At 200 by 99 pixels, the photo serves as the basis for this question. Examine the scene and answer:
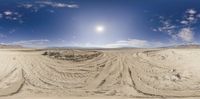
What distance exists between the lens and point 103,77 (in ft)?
52.3

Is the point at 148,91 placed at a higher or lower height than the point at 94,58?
lower

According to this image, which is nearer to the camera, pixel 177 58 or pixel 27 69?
pixel 27 69

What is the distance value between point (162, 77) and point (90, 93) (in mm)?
4182

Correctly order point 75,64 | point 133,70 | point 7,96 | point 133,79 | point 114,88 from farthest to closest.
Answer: point 75,64
point 133,70
point 133,79
point 114,88
point 7,96

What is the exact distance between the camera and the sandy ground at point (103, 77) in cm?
1336

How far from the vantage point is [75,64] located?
61.5 ft

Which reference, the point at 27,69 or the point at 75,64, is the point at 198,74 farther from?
the point at 27,69

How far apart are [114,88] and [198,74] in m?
4.72

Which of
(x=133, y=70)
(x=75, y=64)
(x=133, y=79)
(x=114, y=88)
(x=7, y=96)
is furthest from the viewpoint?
(x=75, y=64)

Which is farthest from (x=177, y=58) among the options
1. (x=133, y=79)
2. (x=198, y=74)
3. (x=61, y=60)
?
(x=61, y=60)

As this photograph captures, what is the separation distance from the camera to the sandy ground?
13359 millimetres

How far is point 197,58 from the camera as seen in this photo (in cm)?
2008

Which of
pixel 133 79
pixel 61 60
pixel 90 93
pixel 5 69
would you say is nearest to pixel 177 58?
pixel 133 79

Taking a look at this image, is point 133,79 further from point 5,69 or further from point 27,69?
point 5,69
